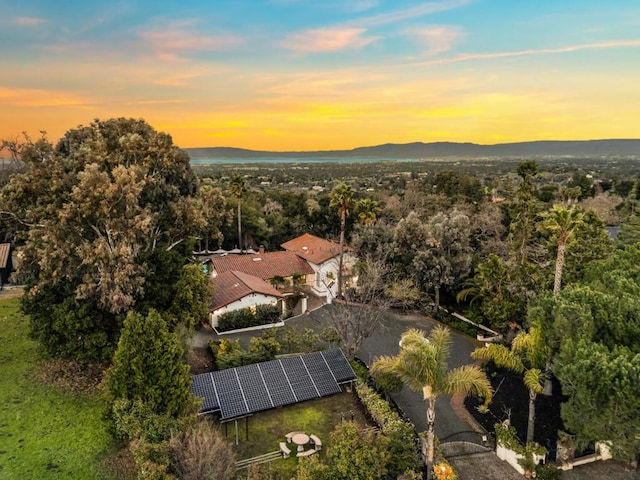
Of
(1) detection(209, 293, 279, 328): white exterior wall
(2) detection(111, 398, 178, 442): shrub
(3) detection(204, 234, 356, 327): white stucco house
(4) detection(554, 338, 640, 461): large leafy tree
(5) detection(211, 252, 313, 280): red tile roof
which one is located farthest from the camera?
(5) detection(211, 252, 313, 280): red tile roof

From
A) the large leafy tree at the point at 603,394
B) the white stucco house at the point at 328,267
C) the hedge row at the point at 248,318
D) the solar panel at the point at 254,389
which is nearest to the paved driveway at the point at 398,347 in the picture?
the large leafy tree at the point at 603,394

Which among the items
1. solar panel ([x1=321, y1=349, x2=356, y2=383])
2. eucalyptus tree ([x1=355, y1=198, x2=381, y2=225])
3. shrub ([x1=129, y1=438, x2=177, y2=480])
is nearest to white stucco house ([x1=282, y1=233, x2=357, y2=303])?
eucalyptus tree ([x1=355, y1=198, x2=381, y2=225])

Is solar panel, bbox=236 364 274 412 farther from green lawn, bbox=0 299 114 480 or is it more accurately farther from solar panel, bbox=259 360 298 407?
green lawn, bbox=0 299 114 480

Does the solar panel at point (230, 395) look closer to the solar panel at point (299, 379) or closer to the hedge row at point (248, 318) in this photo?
the solar panel at point (299, 379)

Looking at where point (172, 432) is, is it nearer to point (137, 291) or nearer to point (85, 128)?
point (137, 291)

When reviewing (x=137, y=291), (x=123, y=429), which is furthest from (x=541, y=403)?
(x=137, y=291)
